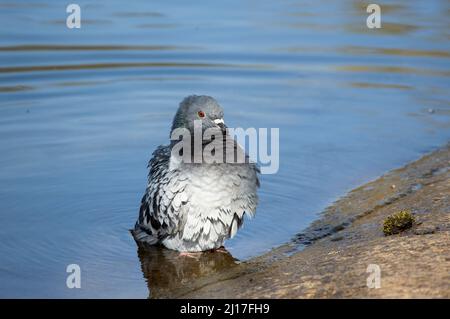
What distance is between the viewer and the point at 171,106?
11758 millimetres

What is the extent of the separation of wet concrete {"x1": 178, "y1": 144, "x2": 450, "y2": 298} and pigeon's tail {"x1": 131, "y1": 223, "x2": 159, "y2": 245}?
804 mm

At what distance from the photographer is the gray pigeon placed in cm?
729

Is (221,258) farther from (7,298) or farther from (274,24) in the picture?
(274,24)

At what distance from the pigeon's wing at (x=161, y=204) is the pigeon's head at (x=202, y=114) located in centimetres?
40

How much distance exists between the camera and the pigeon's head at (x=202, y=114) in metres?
7.74

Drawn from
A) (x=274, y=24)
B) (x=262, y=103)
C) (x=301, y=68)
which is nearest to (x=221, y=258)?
(x=262, y=103)

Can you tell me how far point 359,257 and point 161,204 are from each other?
1895 millimetres
